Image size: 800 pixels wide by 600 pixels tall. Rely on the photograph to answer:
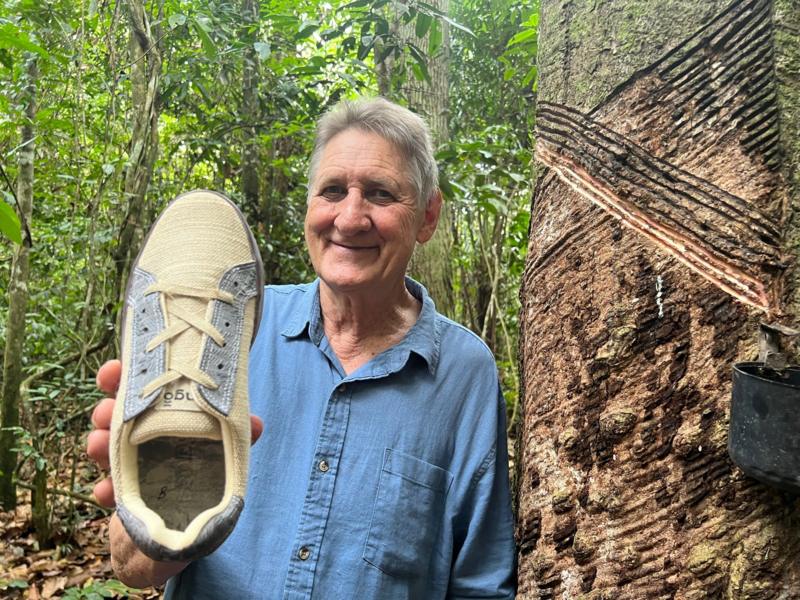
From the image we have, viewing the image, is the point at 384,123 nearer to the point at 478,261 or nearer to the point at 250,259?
the point at 250,259

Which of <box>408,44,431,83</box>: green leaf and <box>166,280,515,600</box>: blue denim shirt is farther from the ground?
<box>408,44,431,83</box>: green leaf

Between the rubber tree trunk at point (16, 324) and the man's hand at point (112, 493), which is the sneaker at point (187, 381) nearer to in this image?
the man's hand at point (112, 493)

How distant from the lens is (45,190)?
481 cm

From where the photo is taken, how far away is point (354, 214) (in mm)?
1507

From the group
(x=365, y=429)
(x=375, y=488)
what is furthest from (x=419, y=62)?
(x=375, y=488)

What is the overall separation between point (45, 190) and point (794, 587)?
530cm

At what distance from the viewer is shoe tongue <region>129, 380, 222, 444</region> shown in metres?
1.05

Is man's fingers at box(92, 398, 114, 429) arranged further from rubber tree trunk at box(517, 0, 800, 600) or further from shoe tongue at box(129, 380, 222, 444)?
rubber tree trunk at box(517, 0, 800, 600)

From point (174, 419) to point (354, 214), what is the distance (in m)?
0.67

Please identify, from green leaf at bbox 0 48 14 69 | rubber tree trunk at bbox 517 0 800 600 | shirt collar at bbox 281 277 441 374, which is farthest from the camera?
green leaf at bbox 0 48 14 69

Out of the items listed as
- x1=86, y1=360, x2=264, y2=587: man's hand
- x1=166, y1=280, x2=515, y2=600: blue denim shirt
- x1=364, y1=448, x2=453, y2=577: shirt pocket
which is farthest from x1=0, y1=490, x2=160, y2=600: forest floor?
x1=364, y1=448, x2=453, y2=577: shirt pocket

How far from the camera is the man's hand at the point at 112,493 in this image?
109 cm

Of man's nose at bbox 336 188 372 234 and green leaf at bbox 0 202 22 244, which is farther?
man's nose at bbox 336 188 372 234

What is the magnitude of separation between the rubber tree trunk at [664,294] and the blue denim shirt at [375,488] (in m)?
0.25
